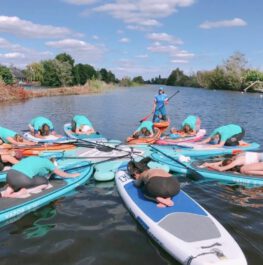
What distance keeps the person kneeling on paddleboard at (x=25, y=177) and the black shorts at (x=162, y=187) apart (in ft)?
8.09

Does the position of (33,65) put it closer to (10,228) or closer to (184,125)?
(184,125)

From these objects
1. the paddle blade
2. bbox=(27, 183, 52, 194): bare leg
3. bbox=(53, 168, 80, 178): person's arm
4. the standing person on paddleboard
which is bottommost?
the paddle blade

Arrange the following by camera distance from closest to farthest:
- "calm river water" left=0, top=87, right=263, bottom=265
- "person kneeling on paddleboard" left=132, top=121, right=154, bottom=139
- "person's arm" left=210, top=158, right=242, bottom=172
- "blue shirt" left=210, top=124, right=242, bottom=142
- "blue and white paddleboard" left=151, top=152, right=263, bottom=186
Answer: "calm river water" left=0, top=87, right=263, bottom=265 → "blue and white paddleboard" left=151, top=152, right=263, bottom=186 → "person's arm" left=210, top=158, right=242, bottom=172 → "blue shirt" left=210, top=124, right=242, bottom=142 → "person kneeling on paddleboard" left=132, top=121, right=154, bottom=139

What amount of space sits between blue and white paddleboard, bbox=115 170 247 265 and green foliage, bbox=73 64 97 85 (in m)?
65.8

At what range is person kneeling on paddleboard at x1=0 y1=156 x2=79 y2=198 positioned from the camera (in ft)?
22.6

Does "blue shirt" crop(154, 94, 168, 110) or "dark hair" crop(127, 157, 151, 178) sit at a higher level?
"blue shirt" crop(154, 94, 168, 110)

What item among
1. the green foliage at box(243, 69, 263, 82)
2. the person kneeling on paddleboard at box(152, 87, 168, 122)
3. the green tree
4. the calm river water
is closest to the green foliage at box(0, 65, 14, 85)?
the green tree

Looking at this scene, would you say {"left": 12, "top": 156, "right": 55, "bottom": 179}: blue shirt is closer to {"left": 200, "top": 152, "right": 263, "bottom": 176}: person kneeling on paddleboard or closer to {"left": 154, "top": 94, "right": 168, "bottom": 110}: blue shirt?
{"left": 200, "top": 152, "right": 263, "bottom": 176}: person kneeling on paddleboard

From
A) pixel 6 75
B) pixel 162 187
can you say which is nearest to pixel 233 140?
pixel 162 187

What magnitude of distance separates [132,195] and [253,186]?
3.40 meters

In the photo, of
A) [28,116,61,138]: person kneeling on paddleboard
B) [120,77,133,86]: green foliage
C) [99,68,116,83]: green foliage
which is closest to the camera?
[28,116,61,138]: person kneeling on paddleboard

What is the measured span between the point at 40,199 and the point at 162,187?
271 cm

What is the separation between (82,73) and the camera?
73.8 meters

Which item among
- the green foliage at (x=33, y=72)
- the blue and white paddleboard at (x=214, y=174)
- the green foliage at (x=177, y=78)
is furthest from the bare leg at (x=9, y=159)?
the green foliage at (x=177, y=78)
